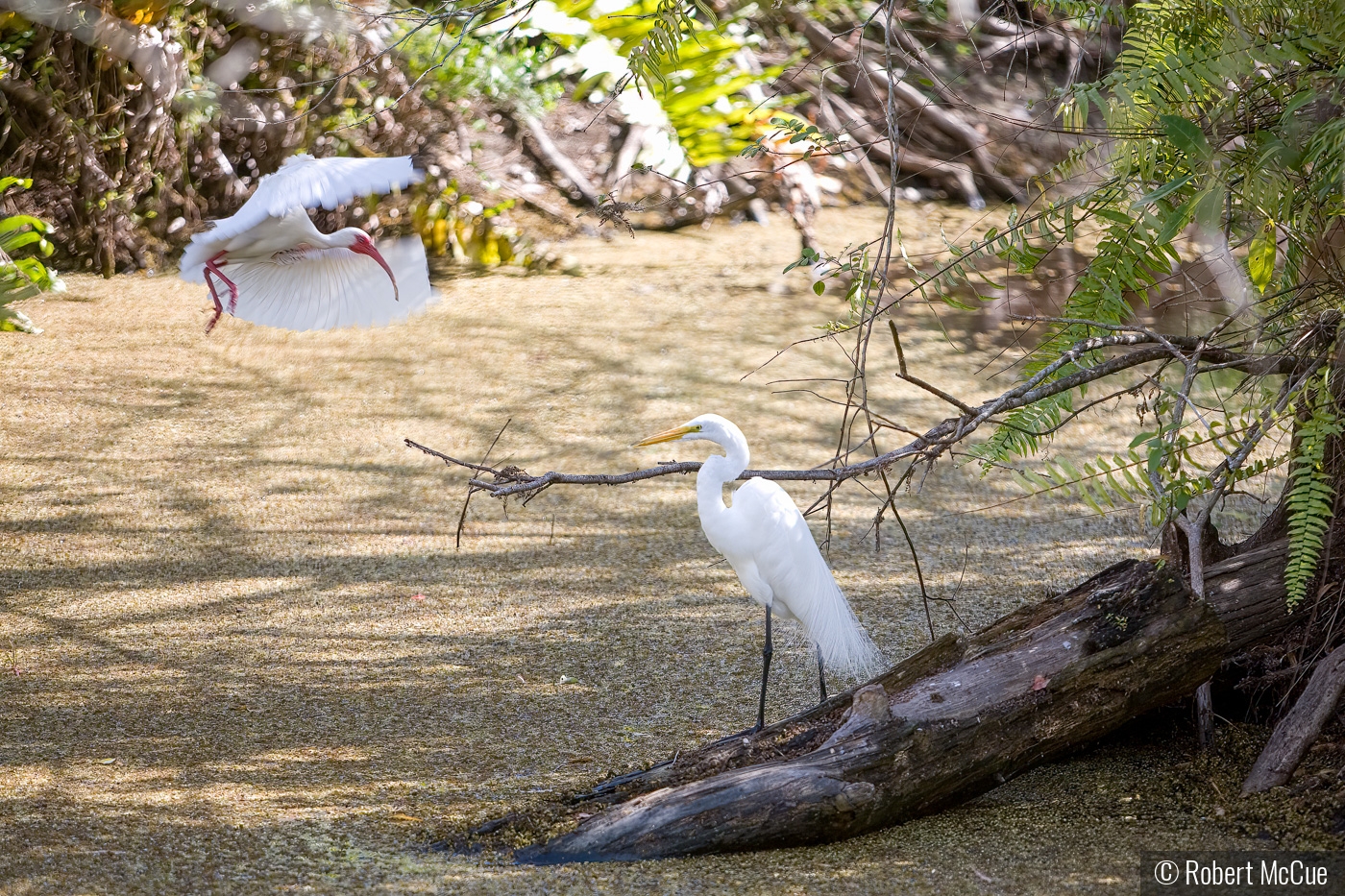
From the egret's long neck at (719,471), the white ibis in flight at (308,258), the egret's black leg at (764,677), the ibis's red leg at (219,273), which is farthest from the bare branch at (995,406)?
the ibis's red leg at (219,273)

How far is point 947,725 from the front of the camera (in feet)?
5.80

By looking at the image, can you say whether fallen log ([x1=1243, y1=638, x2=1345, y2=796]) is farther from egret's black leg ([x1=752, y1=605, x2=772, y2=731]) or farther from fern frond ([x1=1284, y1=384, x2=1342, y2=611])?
egret's black leg ([x1=752, y1=605, x2=772, y2=731])

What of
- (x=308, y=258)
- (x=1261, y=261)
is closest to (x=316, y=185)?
(x=308, y=258)

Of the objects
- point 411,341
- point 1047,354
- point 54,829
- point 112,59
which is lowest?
point 54,829

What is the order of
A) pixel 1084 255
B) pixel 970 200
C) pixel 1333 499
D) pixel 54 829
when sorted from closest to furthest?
1. pixel 54 829
2. pixel 1333 499
3. pixel 1084 255
4. pixel 970 200

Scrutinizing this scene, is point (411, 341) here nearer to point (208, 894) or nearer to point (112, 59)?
point (112, 59)

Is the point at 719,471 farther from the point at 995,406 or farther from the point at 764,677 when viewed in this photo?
the point at 995,406

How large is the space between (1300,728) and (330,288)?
200cm

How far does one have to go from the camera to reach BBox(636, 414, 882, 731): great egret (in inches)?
87.3

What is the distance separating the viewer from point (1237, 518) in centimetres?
316

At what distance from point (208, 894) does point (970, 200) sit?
475 cm

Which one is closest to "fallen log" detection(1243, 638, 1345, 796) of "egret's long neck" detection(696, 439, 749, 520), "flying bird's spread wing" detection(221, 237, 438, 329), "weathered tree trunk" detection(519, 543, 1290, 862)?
"weathered tree trunk" detection(519, 543, 1290, 862)

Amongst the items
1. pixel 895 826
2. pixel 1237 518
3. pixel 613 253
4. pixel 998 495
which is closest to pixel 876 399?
pixel 998 495

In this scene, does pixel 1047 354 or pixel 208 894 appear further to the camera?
pixel 1047 354
